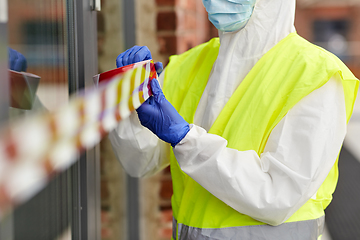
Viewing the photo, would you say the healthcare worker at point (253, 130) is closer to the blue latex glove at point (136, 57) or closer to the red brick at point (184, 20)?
the blue latex glove at point (136, 57)

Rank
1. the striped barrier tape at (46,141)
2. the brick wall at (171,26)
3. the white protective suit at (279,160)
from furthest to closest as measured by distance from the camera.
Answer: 1. the brick wall at (171,26)
2. the white protective suit at (279,160)
3. the striped barrier tape at (46,141)

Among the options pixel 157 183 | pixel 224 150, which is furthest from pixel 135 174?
pixel 157 183

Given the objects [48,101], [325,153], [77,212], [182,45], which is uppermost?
[182,45]

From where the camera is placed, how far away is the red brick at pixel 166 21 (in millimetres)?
1751

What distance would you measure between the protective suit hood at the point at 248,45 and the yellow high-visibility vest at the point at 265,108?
0.08 feet

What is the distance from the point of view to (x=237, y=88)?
99cm

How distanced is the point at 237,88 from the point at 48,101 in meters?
A: 0.47

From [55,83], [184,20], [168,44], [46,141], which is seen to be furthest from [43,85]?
[184,20]

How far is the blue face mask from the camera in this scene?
0.96 m

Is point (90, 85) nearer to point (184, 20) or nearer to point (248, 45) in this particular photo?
point (248, 45)

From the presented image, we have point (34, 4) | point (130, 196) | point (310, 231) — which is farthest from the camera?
point (130, 196)

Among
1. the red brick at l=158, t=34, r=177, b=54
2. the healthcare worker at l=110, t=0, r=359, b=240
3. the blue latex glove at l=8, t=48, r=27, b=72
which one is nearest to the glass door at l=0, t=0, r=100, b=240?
the blue latex glove at l=8, t=48, r=27, b=72

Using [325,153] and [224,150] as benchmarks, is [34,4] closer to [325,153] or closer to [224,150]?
[224,150]

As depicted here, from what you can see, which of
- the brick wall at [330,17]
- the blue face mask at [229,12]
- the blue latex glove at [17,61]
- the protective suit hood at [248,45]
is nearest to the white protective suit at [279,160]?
the protective suit hood at [248,45]
